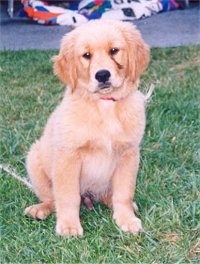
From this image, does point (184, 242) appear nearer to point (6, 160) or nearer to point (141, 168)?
point (141, 168)

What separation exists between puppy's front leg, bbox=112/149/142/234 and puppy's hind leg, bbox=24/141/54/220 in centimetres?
37

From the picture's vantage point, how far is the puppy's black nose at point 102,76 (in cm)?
343

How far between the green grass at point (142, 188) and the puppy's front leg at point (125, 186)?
67mm

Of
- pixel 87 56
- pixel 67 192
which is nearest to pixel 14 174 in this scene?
pixel 67 192

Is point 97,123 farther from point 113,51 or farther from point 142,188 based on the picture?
point 142,188

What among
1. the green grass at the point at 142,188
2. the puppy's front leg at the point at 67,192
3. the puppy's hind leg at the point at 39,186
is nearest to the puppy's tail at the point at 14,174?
the green grass at the point at 142,188

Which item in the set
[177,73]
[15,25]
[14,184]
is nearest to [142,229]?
[14,184]

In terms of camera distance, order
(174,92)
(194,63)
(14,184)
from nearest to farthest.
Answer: (14,184) → (174,92) → (194,63)

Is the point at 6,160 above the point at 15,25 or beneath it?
above

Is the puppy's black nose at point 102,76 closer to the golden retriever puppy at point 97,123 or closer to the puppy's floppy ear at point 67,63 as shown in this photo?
the golden retriever puppy at point 97,123

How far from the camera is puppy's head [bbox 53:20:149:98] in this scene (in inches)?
137

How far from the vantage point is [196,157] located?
14.6 feet

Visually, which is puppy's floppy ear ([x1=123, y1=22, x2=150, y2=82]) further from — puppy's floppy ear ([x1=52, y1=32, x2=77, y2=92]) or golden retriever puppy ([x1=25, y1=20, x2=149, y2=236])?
puppy's floppy ear ([x1=52, y1=32, x2=77, y2=92])

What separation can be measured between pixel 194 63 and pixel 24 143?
2498mm
